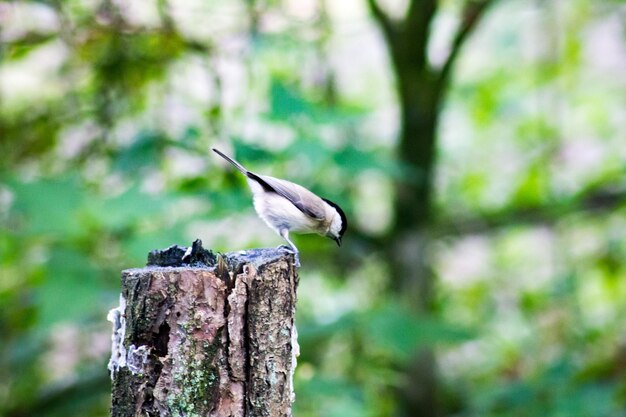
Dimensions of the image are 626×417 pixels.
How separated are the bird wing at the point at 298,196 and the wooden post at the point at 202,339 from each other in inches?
31.3

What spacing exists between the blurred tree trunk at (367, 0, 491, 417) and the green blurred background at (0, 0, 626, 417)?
0.01m

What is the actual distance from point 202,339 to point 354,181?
4300 mm

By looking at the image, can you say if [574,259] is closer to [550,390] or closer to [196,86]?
[550,390]

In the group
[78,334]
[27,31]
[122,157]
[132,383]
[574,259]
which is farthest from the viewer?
[574,259]

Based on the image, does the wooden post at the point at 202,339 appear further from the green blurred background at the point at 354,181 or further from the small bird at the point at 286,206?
the green blurred background at the point at 354,181

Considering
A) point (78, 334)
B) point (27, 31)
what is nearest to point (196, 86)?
point (27, 31)

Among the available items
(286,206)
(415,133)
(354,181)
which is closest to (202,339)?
(286,206)

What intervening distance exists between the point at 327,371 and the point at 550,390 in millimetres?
Result: 1389

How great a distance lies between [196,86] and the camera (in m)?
5.74

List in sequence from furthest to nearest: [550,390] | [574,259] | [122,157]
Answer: [574,259] → [550,390] → [122,157]

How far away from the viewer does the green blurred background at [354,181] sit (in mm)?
3619

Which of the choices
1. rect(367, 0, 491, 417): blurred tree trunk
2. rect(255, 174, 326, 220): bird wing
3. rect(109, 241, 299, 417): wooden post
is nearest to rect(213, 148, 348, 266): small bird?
rect(255, 174, 326, 220): bird wing

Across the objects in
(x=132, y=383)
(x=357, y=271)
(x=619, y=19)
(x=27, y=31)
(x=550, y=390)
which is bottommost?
(x=132, y=383)

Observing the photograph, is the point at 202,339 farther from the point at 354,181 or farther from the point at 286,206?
the point at 354,181
